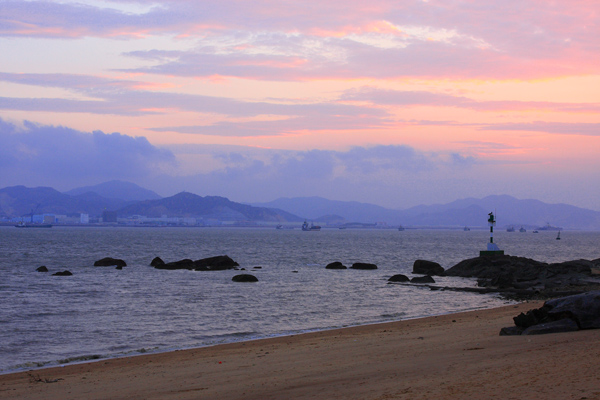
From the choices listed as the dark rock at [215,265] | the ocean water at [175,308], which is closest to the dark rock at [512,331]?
the ocean water at [175,308]

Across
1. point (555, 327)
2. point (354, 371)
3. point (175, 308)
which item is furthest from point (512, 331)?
point (175, 308)

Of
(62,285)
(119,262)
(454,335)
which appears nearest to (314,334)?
(454,335)

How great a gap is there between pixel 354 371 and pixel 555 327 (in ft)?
22.1

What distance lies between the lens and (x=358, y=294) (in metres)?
34.2

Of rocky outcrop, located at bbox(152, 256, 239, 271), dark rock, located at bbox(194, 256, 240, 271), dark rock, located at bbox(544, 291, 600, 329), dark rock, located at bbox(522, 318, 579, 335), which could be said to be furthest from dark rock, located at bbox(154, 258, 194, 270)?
dark rock, located at bbox(522, 318, 579, 335)

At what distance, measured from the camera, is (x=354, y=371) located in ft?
41.6

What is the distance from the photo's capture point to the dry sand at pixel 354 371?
10070 mm

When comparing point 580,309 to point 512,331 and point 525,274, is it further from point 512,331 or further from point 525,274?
point 525,274

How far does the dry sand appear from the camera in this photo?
33.0 ft

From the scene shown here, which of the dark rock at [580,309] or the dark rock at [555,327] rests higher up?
the dark rock at [580,309]

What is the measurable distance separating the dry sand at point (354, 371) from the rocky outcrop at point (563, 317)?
22.8 inches

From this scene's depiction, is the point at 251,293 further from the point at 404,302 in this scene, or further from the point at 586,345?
the point at 586,345

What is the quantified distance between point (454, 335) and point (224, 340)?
25.8 ft

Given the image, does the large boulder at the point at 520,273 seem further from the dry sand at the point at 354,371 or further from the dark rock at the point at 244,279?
the dry sand at the point at 354,371
